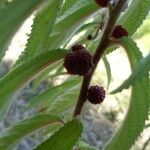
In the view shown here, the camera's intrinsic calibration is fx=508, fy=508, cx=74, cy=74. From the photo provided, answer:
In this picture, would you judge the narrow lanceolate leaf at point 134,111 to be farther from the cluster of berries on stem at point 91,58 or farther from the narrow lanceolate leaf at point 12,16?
the narrow lanceolate leaf at point 12,16

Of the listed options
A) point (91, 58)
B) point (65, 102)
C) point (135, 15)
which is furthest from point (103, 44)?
point (65, 102)

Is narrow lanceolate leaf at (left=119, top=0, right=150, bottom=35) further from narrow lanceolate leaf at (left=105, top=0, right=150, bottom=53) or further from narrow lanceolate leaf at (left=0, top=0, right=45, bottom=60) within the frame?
narrow lanceolate leaf at (left=0, top=0, right=45, bottom=60)

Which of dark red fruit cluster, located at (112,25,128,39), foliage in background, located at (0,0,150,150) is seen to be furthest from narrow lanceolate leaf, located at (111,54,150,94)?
dark red fruit cluster, located at (112,25,128,39)

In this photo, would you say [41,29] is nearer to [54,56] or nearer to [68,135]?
[54,56]

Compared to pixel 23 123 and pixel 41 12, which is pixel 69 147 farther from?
pixel 41 12

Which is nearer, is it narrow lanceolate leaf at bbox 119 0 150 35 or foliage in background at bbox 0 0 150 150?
foliage in background at bbox 0 0 150 150

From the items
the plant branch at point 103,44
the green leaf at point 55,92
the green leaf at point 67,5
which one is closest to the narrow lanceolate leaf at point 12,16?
the plant branch at point 103,44

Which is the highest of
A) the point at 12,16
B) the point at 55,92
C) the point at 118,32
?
the point at 12,16
